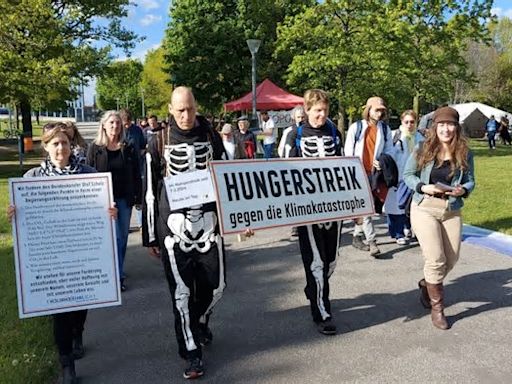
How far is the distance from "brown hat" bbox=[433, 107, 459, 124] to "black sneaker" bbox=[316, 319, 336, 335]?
2.01m

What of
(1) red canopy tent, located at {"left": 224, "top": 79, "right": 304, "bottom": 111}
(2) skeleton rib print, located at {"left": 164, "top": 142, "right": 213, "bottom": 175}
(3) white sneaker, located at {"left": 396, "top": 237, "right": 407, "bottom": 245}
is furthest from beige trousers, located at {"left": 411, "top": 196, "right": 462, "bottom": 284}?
(1) red canopy tent, located at {"left": 224, "top": 79, "right": 304, "bottom": 111}

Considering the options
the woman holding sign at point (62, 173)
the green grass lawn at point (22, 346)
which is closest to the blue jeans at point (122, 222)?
the green grass lawn at point (22, 346)

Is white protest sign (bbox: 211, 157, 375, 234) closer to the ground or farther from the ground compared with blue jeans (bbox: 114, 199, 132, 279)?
farther from the ground

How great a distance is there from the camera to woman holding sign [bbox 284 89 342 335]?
470 cm

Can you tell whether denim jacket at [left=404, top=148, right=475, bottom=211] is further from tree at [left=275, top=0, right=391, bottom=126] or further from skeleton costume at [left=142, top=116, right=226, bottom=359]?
tree at [left=275, top=0, right=391, bottom=126]

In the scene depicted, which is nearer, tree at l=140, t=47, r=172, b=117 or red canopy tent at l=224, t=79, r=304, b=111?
red canopy tent at l=224, t=79, r=304, b=111

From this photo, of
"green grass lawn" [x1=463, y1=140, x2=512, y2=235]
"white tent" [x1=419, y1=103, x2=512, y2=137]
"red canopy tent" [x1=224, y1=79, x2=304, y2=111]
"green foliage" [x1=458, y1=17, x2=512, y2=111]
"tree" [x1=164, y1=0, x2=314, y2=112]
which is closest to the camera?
"green grass lawn" [x1=463, y1=140, x2=512, y2=235]

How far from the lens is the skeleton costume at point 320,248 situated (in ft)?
15.4

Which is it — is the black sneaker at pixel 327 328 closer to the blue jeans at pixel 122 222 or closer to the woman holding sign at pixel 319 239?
the woman holding sign at pixel 319 239

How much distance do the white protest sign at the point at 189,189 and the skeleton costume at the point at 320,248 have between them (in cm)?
115

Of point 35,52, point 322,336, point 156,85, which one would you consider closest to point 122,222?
point 322,336

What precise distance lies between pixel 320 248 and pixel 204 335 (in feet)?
4.02

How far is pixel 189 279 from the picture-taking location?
13.1ft

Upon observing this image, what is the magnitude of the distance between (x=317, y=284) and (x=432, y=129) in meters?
1.73
